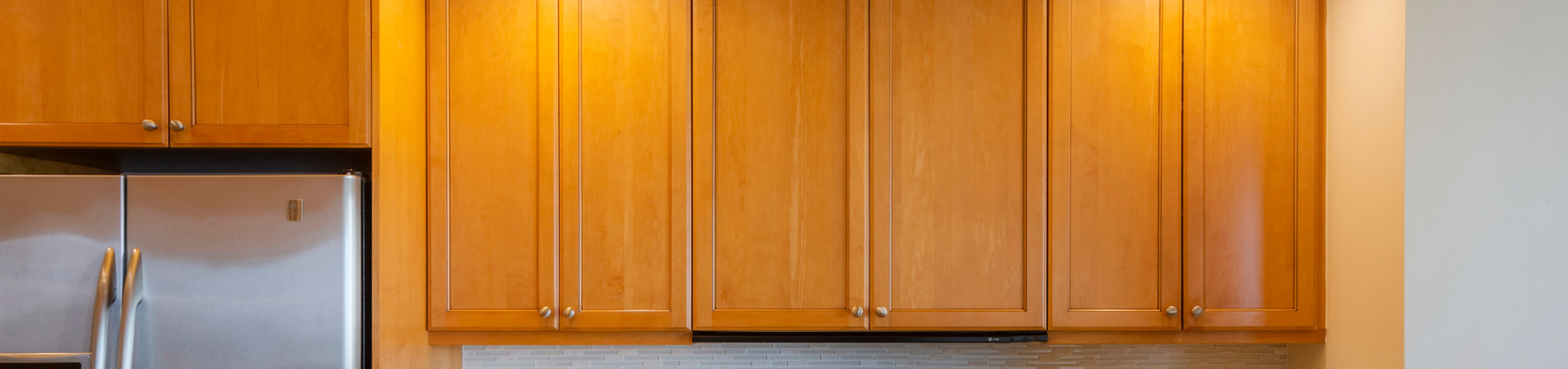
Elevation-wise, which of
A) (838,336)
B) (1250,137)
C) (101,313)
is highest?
(1250,137)

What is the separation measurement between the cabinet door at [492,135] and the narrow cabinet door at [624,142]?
0.05m

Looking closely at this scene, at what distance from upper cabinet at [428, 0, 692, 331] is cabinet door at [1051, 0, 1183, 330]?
2.74 ft

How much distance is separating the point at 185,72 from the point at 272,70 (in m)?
0.17

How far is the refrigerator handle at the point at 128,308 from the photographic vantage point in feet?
4.48

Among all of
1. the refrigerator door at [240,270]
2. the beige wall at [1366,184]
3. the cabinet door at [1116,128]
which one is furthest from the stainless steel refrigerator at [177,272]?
the beige wall at [1366,184]

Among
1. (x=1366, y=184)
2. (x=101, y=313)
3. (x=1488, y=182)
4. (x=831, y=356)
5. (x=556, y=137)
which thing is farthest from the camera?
(x=831, y=356)

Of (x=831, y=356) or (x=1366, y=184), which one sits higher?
(x=1366, y=184)

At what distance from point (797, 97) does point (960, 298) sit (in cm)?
58

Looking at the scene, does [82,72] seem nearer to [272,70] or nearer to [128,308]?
[272,70]

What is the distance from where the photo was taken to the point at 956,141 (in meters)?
1.70

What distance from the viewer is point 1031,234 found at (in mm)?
1706

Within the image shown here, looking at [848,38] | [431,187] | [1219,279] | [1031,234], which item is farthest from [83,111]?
[1219,279]

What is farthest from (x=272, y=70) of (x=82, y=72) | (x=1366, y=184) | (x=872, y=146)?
(x=1366, y=184)

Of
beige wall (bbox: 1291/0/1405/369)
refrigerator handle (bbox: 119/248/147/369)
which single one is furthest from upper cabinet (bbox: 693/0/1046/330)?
refrigerator handle (bbox: 119/248/147/369)
